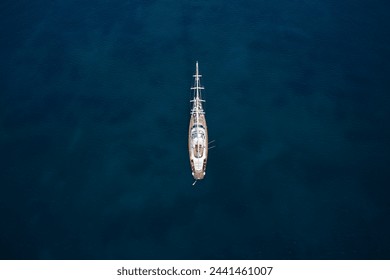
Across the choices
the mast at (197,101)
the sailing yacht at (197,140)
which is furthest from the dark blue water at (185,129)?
the sailing yacht at (197,140)

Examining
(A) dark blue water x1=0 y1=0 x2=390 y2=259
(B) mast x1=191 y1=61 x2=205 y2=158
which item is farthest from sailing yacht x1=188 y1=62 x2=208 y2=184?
(A) dark blue water x1=0 y1=0 x2=390 y2=259

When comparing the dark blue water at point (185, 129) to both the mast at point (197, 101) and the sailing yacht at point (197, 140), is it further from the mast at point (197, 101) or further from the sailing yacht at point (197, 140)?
the sailing yacht at point (197, 140)

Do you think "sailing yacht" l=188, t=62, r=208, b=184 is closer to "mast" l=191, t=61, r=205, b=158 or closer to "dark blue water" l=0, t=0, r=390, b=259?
"mast" l=191, t=61, r=205, b=158

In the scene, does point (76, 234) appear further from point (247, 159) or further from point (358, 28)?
point (358, 28)

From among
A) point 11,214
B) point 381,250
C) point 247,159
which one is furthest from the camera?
point 247,159

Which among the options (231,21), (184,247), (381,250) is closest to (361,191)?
(381,250)

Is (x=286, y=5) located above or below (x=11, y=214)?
above
